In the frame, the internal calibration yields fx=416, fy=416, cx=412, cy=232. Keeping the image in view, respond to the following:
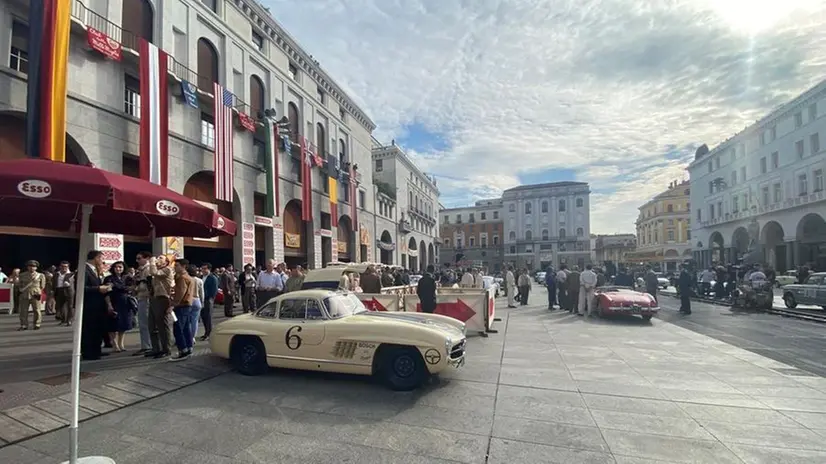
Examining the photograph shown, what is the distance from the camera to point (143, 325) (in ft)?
25.1

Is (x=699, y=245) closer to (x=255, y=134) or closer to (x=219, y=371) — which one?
(x=255, y=134)

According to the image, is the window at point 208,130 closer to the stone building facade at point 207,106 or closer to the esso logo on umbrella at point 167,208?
the stone building facade at point 207,106

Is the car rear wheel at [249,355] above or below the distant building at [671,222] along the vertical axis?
below

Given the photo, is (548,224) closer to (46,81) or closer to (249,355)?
(46,81)

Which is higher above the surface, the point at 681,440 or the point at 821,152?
the point at 821,152

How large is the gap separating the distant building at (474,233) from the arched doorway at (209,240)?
74080 mm

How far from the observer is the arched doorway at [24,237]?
12.2m

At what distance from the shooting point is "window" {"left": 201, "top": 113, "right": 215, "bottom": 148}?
63.4 ft

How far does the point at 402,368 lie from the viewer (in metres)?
5.95

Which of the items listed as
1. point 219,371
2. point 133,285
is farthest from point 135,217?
point 133,285

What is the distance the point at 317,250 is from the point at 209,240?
32.1 ft

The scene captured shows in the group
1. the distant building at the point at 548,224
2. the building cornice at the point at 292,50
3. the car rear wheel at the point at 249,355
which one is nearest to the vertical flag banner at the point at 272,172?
the building cornice at the point at 292,50

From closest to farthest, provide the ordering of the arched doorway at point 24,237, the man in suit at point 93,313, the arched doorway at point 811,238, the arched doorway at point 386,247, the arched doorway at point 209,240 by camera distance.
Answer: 1. the man in suit at point 93,313
2. the arched doorway at point 24,237
3. the arched doorway at point 209,240
4. the arched doorway at point 811,238
5. the arched doorway at point 386,247

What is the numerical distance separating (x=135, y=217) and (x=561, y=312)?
1449cm
